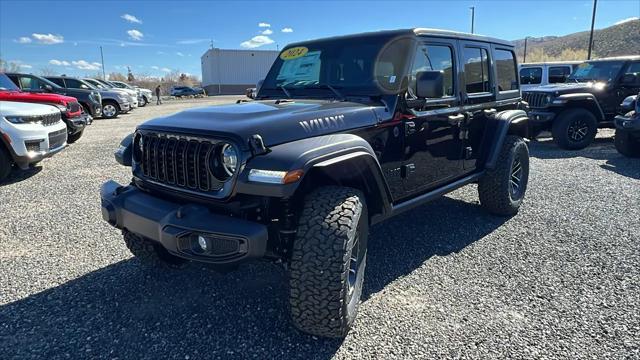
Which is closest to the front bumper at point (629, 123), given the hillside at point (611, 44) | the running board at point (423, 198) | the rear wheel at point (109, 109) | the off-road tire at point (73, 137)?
the running board at point (423, 198)

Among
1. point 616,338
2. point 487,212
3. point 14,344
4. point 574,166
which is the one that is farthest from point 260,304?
point 574,166

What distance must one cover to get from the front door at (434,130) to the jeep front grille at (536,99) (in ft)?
21.0

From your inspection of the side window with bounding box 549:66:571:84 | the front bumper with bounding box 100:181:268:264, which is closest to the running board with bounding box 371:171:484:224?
the front bumper with bounding box 100:181:268:264

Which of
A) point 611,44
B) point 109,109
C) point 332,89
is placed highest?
point 611,44

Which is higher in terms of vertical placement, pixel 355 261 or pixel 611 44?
pixel 611 44

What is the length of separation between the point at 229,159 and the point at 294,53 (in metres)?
2.00

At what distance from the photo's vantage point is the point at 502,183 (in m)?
4.43

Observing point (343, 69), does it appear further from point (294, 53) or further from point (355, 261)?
point (355, 261)

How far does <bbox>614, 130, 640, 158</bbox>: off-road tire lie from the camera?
311 inches

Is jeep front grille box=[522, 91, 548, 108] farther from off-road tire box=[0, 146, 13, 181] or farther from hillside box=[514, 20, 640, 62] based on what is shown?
hillside box=[514, 20, 640, 62]

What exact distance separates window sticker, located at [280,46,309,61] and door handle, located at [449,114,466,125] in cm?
146

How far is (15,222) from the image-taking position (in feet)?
15.3

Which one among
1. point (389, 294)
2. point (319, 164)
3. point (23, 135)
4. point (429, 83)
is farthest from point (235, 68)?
point (319, 164)

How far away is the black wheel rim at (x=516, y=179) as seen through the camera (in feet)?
15.8
